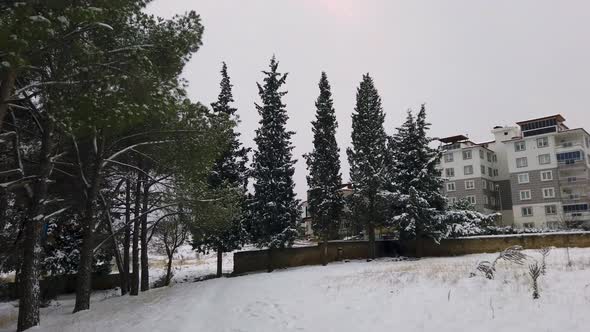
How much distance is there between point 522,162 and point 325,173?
1720 inches

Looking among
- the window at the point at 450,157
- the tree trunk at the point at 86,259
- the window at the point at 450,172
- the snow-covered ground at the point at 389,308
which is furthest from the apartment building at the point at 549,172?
the tree trunk at the point at 86,259

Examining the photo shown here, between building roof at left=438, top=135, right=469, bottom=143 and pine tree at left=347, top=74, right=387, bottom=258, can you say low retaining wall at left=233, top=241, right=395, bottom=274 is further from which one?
building roof at left=438, top=135, right=469, bottom=143

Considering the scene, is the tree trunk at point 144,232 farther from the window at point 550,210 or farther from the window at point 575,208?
the window at point 575,208

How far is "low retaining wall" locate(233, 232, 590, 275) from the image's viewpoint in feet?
103

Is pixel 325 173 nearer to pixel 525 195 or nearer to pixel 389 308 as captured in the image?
pixel 389 308

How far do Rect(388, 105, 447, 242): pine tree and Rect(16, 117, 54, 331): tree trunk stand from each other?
80.1 feet

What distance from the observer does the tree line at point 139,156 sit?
12.2 m

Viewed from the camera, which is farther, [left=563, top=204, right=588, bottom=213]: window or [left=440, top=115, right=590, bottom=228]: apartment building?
[left=440, top=115, right=590, bottom=228]: apartment building

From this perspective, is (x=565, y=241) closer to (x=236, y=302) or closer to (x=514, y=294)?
(x=514, y=294)

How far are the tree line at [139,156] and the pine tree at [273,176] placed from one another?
9 centimetres

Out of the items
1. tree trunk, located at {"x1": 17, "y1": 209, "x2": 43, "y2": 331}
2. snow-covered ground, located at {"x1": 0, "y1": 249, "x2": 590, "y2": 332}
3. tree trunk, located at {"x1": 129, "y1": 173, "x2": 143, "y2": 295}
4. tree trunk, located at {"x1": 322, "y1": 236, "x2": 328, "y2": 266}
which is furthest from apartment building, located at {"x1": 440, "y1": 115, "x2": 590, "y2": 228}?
tree trunk, located at {"x1": 17, "y1": 209, "x2": 43, "y2": 331}

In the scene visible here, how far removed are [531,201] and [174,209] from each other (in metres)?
56.9

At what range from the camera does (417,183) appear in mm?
34781

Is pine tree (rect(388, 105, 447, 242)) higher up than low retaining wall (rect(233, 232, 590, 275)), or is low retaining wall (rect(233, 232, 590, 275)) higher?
pine tree (rect(388, 105, 447, 242))
